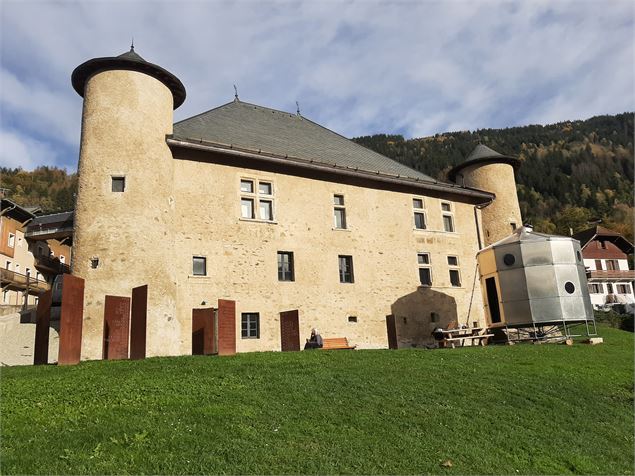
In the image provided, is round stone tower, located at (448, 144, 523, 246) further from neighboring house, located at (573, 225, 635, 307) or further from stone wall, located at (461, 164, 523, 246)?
neighboring house, located at (573, 225, 635, 307)

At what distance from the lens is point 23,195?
8519 cm

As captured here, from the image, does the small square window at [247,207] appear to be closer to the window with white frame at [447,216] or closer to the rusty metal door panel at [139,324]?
the rusty metal door panel at [139,324]

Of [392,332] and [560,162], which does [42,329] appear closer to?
[392,332]

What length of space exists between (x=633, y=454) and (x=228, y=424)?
7.09m

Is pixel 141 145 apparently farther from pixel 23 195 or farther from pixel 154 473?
pixel 23 195

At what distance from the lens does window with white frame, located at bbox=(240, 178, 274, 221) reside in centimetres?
→ 2416

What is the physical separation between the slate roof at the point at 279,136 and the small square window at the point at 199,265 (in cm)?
511

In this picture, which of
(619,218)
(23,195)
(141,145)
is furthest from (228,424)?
(619,218)

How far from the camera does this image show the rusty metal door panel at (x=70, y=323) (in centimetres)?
1393

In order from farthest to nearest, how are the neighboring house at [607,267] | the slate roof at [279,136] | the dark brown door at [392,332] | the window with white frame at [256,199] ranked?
the neighboring house at [607,267] < the slate roof at [279,136] < the window with white frame at [256,199] < the dark brown door at [392,332]

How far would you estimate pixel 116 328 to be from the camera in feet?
49.9

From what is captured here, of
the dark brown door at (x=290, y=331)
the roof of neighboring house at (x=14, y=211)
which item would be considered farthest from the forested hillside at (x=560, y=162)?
the dark brown door at (x=290, y=331)

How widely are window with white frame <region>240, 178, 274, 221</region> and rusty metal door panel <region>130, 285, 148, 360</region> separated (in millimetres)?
8813

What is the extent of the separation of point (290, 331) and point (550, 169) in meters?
121
